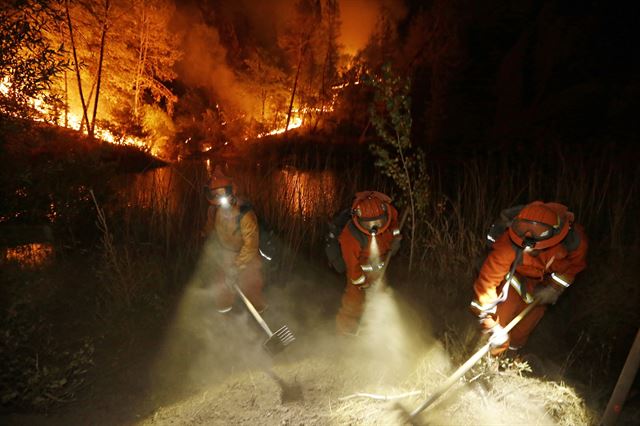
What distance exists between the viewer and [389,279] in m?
5.23

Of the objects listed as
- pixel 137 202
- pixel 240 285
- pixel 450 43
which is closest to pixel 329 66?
pixel 450 43

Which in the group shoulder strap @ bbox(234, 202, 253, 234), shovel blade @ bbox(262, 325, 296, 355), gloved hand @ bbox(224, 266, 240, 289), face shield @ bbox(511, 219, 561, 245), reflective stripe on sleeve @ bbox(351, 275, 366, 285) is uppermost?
face shield @ bbox(511, 219, 561, 245)

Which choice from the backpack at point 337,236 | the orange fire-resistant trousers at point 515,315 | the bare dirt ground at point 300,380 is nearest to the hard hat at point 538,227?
the orange fire-resistant trousers at point 515,315

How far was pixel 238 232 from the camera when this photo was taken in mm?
4164

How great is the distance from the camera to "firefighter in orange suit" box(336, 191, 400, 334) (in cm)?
354

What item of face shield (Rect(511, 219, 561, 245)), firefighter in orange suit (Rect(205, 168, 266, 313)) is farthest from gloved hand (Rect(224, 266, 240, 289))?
face shield (Rect(511, 219, 561, 245))

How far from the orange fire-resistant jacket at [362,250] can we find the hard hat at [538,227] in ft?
3.94

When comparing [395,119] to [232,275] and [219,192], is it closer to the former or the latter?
[219,192]

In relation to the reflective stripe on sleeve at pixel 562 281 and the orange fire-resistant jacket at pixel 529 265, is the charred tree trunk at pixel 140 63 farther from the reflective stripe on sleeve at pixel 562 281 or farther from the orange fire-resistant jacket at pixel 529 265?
the reflective stripe on sleeve at pixel 562 281

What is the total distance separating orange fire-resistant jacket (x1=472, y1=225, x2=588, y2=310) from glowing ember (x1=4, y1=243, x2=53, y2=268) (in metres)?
5.60

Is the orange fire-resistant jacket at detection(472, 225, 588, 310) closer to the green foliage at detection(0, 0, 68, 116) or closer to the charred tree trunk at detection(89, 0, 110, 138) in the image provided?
the green foliage at detection(0, 0, 68, 116)

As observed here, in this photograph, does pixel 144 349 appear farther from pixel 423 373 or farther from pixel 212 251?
pixel 423 373

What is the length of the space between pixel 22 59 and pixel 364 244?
13.5 feet

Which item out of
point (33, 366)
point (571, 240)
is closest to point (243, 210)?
point (33, 366)
